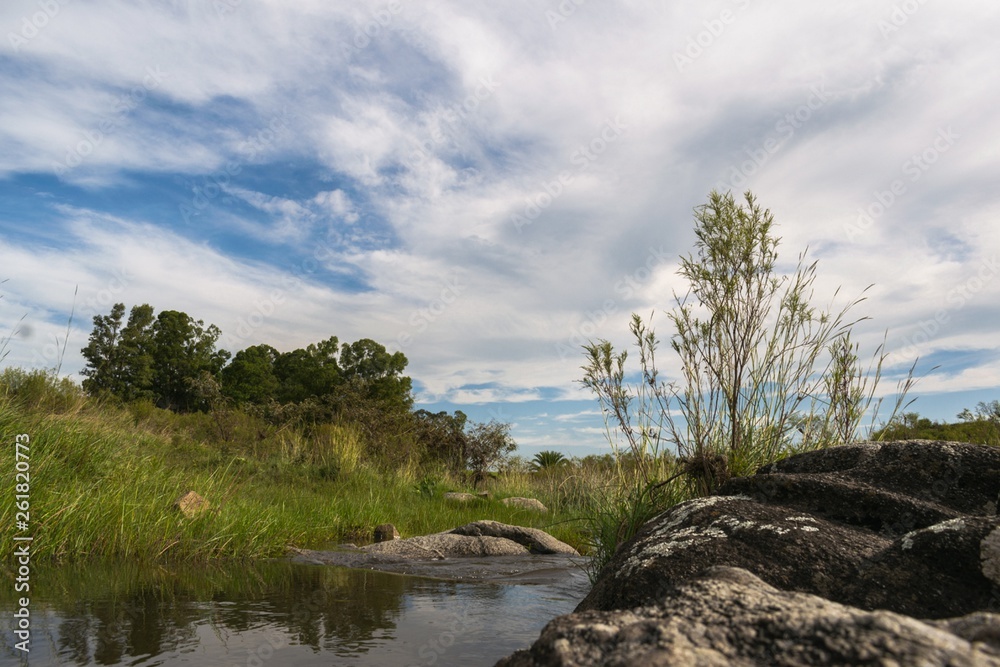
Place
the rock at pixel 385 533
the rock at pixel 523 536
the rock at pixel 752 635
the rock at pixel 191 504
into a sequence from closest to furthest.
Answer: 1. the rock at pixel 752 635
2. the rock at pixel 191 504
3. the rock at pixel 523 536
4. the rock at pixel 385 533

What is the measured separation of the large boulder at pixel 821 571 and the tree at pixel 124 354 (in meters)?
42.8

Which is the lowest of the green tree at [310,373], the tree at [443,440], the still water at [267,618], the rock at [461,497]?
the still water at [267,618]

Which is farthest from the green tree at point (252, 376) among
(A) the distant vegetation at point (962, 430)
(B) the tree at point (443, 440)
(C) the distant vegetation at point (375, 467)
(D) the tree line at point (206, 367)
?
(A) the distant vegetation at point (962, 430)

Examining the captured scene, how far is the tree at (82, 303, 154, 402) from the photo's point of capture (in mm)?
39719

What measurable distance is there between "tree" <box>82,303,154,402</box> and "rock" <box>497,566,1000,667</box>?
1720 inches

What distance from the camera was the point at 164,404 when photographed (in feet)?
149

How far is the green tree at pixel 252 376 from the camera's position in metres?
45.0

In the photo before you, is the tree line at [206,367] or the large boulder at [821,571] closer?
the large boulder at [821,571]

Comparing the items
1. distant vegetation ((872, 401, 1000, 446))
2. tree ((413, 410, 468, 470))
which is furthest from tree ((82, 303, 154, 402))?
distant vegetation ((872, 401, 1000, 446))

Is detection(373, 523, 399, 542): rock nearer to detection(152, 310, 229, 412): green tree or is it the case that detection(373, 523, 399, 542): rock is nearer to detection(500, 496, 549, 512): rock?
detection(500, 496, 549, 512): rock

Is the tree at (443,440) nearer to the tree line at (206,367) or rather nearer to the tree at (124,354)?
the tree line at (206,367)

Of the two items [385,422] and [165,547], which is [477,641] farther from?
[385,422]

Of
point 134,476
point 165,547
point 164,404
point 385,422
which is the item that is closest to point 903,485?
point 165,547

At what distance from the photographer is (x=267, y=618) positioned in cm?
367
